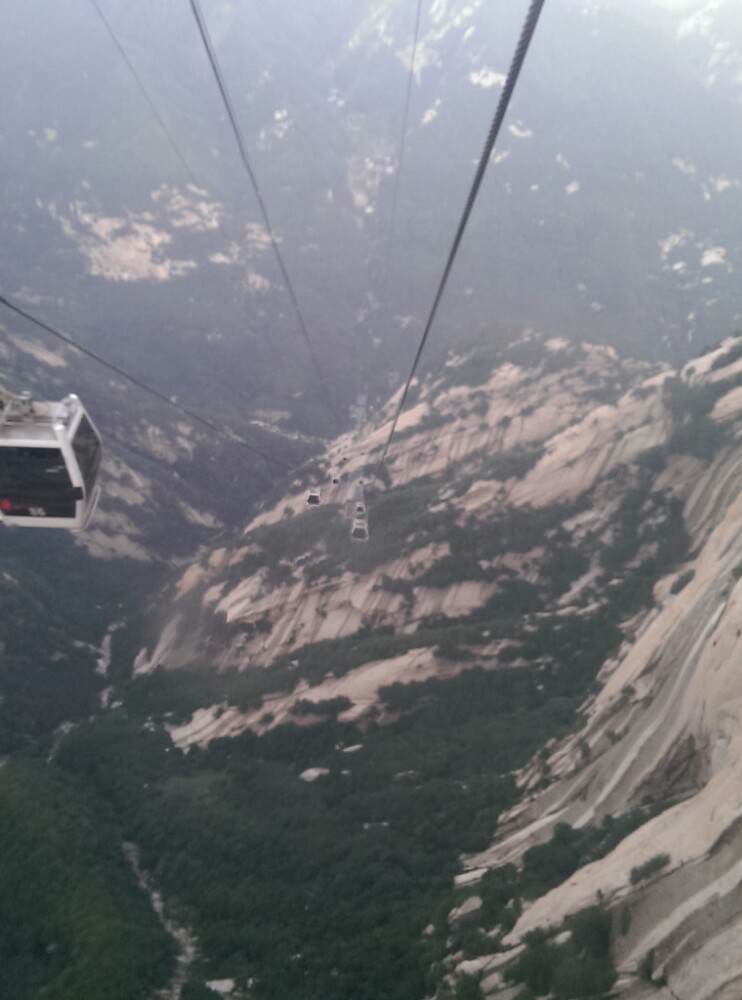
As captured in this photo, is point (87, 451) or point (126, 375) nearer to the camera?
point (126, 375)

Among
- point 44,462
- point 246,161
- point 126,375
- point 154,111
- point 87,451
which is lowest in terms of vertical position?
point 44,462

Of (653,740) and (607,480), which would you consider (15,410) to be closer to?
(653,740)

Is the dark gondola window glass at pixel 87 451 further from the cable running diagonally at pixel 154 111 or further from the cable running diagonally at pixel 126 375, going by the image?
the cable running diagonally at pixel 154 111

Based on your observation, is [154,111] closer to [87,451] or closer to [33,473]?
[87,451]

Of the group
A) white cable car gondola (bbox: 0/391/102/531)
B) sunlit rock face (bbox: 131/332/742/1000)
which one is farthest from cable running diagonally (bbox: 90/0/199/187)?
white cable car gondola (bbox: 0/391/102/531)

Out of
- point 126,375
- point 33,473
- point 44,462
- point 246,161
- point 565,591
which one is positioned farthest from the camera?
point 565,591

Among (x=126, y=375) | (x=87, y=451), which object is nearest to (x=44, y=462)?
(x=87, y=451)

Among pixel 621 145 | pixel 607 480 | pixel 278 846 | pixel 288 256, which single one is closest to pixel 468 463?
pixel 607 480
